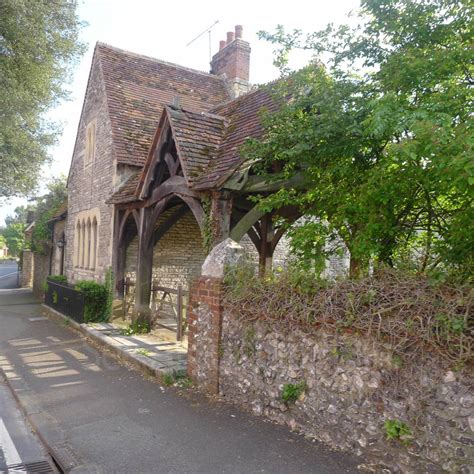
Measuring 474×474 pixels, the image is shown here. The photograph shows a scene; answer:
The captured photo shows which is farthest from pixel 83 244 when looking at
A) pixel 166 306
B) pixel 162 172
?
pixel 162 172

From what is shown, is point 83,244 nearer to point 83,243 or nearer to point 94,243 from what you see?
point 83,243

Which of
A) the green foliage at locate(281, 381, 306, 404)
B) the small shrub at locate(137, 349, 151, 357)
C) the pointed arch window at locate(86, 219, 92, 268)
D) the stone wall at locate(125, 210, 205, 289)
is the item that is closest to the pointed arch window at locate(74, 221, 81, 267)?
the pointed arch window at locate(86, 219, 92, 268)

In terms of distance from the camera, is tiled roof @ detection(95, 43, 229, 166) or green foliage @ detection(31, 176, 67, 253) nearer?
tiled roof @ detection(95, 43, 229, 166)

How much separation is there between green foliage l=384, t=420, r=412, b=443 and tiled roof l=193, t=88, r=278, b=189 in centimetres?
440

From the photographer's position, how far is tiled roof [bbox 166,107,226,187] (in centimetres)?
746

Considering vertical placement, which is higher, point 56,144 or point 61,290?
point 56,144

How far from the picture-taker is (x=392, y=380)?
344 cm

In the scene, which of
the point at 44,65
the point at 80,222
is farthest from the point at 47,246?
the point at 44,65

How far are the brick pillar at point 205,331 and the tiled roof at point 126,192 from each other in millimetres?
4455

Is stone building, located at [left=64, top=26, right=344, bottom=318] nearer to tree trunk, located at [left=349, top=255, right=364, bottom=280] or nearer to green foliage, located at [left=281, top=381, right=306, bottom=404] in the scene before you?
tree trunk, located at [left=349, top=255, right=364, bottom=280]

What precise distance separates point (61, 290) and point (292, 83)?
10.2 metres

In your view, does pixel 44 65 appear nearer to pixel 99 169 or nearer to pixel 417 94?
pixel 99 169

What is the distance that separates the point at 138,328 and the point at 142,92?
8.01 m

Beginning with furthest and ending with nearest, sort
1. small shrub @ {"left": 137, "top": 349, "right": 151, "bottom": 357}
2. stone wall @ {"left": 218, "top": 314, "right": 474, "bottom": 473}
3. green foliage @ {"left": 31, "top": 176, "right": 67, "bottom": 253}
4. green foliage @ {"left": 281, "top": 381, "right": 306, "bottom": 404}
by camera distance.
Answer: green foliage @ {"left": 31, "top": 176, "right": 67, "bottom": 253}, small shrub @ {"left": 137, "top": 349, "right": 151, "bottom": 357}, green foliage @ {"left": 281, "top": 381, "right": 306, "bottom": 404}, stone wall @ {"left": 218, "top": 314, "right": 474, "bottom": 473}
